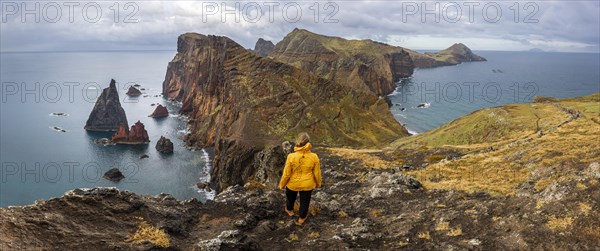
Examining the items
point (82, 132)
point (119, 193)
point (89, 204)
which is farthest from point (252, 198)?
point (82, 132)

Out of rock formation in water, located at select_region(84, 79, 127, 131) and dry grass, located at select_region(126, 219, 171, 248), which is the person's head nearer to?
dry grass, located at select_region(126, 219, 171, 248)

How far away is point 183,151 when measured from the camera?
138750mm

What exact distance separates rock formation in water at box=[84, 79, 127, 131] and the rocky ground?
17553 cm

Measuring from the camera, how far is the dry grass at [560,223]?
12.3 meters

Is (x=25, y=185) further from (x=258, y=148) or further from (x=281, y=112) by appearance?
(x=281, y=112)

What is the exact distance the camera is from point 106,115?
575 feet

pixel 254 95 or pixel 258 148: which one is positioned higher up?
pixel 254 95

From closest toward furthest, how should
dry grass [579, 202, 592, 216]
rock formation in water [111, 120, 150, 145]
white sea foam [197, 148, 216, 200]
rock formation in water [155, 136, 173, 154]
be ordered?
dry grass [579, 202, 592, 216] → white sea foam [197, 148, 216, 200] → rock formation in water [155, 136, 173, 154] → rock formation in water [111, 120, 150, 145]

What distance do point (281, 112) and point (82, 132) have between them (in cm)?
10707

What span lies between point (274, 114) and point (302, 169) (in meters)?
98.2

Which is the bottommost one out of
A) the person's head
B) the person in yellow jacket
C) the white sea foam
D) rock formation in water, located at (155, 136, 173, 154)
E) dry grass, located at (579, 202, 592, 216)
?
the white sea foam

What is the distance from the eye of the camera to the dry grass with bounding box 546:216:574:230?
1232cm

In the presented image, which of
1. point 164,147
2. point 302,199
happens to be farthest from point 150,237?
point 164,147

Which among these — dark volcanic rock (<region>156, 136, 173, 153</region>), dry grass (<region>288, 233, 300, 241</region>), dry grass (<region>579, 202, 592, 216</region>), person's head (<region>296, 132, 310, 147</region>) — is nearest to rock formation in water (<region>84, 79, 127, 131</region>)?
dark volcanic rock (<region>156, 136, 173, 153</region>)
